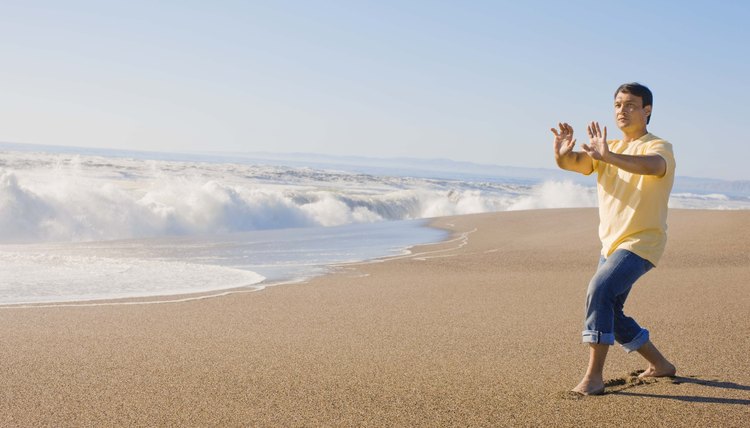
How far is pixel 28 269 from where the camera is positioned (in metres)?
10.2

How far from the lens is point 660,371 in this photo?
455cm

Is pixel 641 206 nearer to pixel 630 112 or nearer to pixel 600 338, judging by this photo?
pixel 630 112

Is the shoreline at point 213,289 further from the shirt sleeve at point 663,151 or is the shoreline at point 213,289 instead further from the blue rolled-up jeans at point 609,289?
the shirt sleeve at point 663,151

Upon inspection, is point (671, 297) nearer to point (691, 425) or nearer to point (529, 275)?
point (529, 275)

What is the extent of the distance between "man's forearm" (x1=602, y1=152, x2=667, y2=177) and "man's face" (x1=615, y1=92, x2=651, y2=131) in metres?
0.37

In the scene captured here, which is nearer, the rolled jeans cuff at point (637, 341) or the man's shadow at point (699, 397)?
the man's shadow at point (699, 397)

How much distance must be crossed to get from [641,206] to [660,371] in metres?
1.06

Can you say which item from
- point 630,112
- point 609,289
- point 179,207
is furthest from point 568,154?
point 179,207

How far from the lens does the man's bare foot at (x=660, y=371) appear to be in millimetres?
4547

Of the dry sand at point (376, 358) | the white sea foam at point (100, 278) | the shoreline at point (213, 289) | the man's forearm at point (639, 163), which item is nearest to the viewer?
the man's forearm at point (639, 163)

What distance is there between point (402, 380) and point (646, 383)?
1331mm

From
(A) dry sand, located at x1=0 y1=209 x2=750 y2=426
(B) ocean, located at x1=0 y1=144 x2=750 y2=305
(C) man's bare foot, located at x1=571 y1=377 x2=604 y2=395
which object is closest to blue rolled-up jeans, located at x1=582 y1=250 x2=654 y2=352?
(C) man's bare foot, located at x1=571 y1=377 x2=604 y2=395

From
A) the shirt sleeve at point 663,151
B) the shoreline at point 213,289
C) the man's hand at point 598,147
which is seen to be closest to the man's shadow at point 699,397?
Answer: the shirt sleeve at point 663,151

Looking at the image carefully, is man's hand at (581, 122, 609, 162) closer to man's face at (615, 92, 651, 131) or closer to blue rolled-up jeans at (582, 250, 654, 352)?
man's face at (615, 92, 651, 131)
